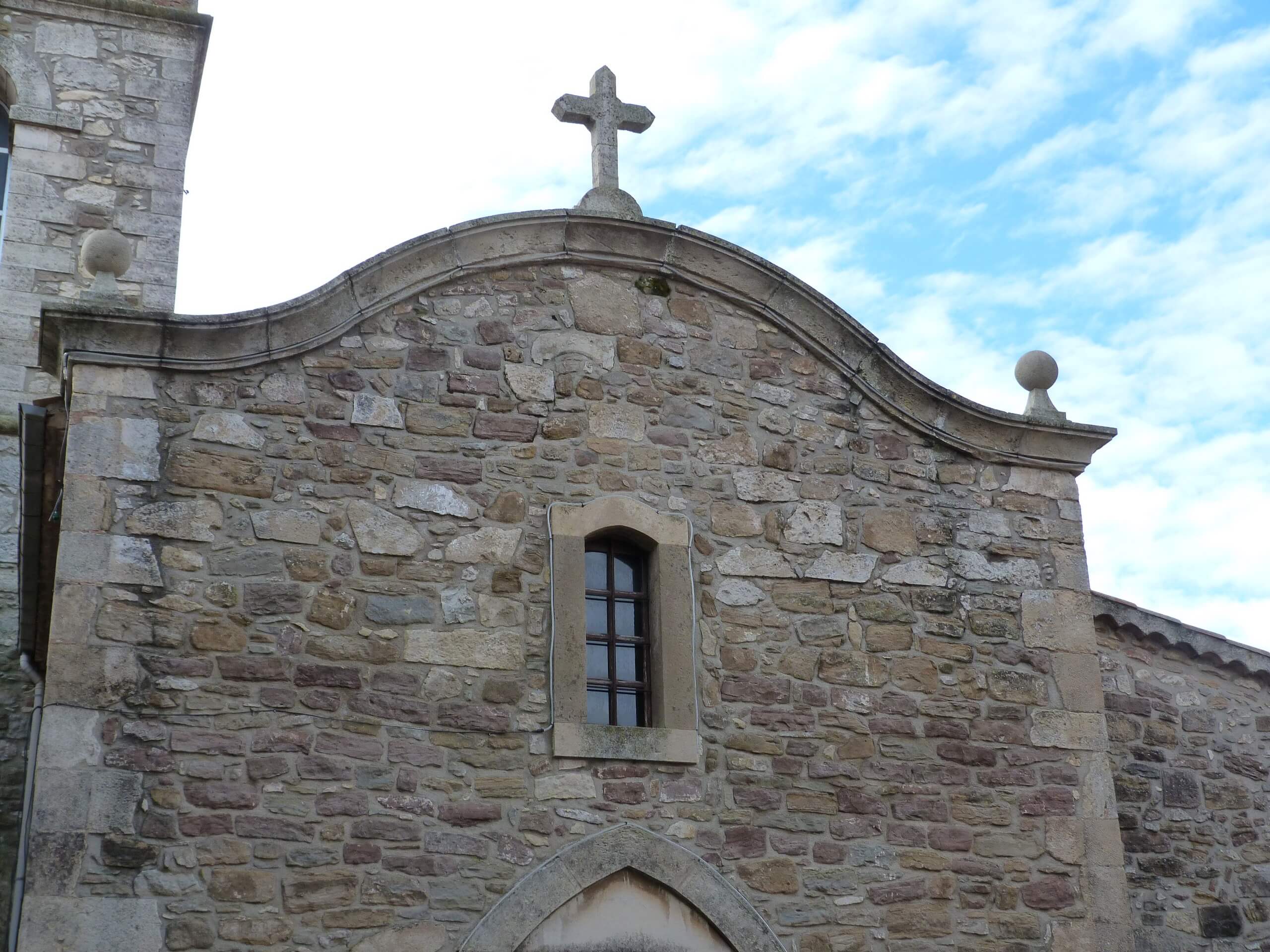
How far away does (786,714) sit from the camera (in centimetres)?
755

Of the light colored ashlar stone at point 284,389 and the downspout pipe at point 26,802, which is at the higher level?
the light colored ashlar stone at point 284,389

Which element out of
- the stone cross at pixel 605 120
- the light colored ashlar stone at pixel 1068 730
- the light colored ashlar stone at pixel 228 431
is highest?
the stone cross at pixel 605 120

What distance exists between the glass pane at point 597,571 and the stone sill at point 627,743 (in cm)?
69

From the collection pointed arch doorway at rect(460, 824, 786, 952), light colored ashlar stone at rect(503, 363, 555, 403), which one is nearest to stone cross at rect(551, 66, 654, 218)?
light colored ashlar stone at rect(503, 363, 555, 403)

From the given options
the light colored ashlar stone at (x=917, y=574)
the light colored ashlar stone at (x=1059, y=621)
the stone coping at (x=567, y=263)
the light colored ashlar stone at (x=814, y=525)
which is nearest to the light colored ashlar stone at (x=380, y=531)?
the stone coping at (x=567, y=263)

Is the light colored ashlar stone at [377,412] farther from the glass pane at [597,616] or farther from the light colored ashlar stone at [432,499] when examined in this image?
the glass pane at [597,616]

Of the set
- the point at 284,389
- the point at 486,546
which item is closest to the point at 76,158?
the point at 284,389

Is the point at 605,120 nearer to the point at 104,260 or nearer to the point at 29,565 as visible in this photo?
the point at 104,260

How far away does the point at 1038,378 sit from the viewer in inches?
343

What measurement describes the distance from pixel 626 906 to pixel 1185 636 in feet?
13.2

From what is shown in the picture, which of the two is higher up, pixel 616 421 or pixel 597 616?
pixel 616 421

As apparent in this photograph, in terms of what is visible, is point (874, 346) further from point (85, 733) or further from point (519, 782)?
point (85, 733)

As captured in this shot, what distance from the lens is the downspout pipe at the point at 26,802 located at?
22.3 feet

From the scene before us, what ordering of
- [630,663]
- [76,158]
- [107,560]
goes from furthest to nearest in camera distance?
1. [76,158]
2. [630,663]
3. [107,560]
